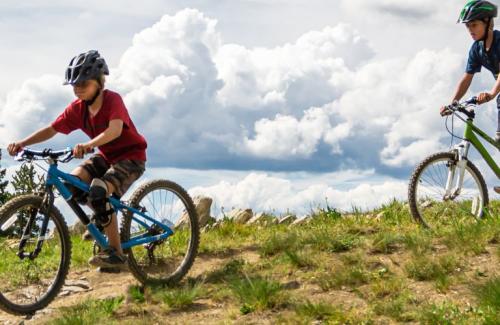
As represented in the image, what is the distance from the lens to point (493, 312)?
6.02m

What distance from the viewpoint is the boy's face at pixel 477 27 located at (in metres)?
9.37

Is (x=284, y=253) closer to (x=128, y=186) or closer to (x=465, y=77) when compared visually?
(x=128, y=186)

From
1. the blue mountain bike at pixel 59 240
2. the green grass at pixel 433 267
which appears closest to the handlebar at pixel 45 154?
the blue mountain bike at pixel 59 240

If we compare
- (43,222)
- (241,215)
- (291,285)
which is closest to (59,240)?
(43,222)

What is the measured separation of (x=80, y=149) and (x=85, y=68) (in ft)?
3.27

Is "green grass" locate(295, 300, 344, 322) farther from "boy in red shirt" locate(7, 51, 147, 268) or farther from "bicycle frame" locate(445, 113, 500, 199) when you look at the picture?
"bicycle frame" locate(445, 113, 500, 199)

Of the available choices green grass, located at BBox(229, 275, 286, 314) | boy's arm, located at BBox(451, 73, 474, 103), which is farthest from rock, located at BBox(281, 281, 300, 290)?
boy's arm, located at BBox(451, 73, 474, 103)

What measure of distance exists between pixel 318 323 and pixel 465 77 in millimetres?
5100

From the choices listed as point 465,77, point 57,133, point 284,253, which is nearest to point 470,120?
point 465,77

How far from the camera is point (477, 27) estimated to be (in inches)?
369

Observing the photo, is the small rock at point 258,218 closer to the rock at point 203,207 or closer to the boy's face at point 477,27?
the rock at point 203,207

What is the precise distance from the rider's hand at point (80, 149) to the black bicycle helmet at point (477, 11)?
5.58 meters

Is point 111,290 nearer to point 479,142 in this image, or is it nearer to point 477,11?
point 479,142

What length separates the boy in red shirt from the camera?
736 cm
